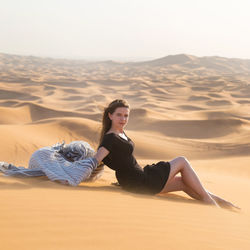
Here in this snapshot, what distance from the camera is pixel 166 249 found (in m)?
2.39

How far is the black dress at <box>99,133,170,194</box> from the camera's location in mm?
3975

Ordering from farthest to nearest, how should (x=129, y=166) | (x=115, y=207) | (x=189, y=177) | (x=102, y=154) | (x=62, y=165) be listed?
(x=189, y=177), (x=62, y=165), (x=129, y=166), (x=102, y=154), (x=115, y=207)

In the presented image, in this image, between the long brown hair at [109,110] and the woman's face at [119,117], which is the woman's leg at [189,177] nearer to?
the woman's face at [119,117]

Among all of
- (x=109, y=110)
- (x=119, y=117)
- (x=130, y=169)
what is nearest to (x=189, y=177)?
(x=130, y=169)

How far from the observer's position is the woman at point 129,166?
13.1 ft

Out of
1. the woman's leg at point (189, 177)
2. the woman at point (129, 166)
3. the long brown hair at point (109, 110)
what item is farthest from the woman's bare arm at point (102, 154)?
the woman's leg at point (189, 177)

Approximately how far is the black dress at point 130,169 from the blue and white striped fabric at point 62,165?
237mm

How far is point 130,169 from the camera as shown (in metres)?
4.11

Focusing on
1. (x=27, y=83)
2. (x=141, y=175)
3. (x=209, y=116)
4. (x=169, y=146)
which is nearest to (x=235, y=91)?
(x=209, y=116)

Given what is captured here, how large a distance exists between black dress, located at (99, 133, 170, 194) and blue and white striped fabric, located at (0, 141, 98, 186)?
0.24 meters

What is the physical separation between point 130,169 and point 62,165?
0.84 m

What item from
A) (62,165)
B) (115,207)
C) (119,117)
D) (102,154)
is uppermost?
(119,117)

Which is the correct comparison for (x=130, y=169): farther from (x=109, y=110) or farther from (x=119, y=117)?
(x=109, y=110)

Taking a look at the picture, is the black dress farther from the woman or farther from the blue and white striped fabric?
the blue and white striped fabric
